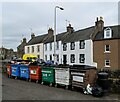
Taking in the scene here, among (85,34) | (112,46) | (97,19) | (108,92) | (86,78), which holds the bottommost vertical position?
(108,92)

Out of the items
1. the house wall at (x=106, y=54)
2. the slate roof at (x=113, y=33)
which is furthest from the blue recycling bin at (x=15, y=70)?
the slate roof at (x=113, y=33)

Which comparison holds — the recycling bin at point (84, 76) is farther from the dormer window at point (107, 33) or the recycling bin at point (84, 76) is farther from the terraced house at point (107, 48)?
the dormer window at point (107, 33)

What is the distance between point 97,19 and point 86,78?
82.2 ft

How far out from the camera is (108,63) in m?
33.0

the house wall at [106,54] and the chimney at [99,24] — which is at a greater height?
the chimney at [99,24]

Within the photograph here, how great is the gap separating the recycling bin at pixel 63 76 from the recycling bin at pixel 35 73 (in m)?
2.49

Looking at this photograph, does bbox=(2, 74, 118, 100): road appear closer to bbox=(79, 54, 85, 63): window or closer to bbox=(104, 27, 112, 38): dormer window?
bbox=(104, 27, 112, 38): dormer window

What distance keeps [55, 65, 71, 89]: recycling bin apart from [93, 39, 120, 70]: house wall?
17.8 m

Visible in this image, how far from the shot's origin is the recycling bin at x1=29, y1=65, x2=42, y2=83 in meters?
17.7

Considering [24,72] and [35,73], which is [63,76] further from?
[24,72]

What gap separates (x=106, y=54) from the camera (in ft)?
109

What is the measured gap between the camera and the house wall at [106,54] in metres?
31.9

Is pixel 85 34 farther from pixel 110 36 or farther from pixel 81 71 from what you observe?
pixel 81 71

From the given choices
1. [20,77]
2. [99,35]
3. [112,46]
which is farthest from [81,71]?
[99,35]
